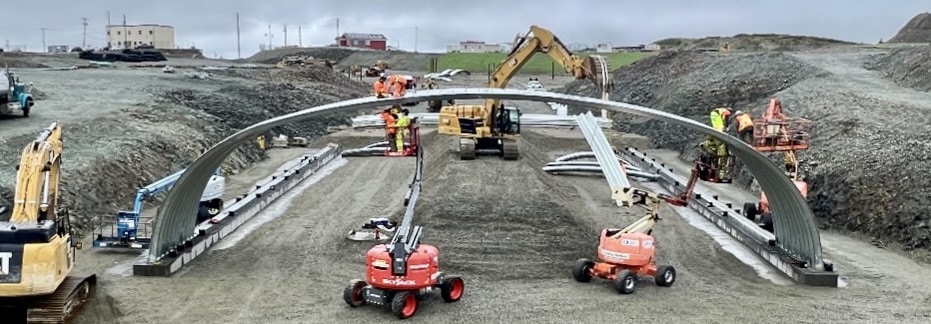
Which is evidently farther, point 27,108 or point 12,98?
point 27,108

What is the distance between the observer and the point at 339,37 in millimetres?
137375

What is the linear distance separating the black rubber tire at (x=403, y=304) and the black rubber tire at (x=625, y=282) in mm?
3232

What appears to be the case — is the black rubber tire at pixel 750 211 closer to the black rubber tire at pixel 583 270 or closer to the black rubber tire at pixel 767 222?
the black rubber tire at pixel 767 222

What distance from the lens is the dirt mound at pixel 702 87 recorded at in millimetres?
36594

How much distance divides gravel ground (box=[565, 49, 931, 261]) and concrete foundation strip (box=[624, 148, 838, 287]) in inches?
97.1

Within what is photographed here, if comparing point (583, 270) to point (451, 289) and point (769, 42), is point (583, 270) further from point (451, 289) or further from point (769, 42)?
point (769, 42)

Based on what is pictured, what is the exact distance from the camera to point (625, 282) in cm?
1366

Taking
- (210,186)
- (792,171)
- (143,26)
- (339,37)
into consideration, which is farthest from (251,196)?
(339,37)

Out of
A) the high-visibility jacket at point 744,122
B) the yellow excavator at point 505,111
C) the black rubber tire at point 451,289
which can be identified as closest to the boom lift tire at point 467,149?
the yellow excavator at point 505,111

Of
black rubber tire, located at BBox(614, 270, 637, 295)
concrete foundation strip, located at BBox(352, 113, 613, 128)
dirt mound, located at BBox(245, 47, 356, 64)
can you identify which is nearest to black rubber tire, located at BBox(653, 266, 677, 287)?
black rubber tire, located at BBox(614, 270, 637, 295)

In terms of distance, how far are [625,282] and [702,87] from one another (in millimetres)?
28661

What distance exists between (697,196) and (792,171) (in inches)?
127

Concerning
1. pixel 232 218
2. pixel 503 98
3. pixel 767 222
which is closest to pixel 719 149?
pixel 767 222

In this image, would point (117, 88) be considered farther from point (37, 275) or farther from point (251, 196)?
point (37, 275)
